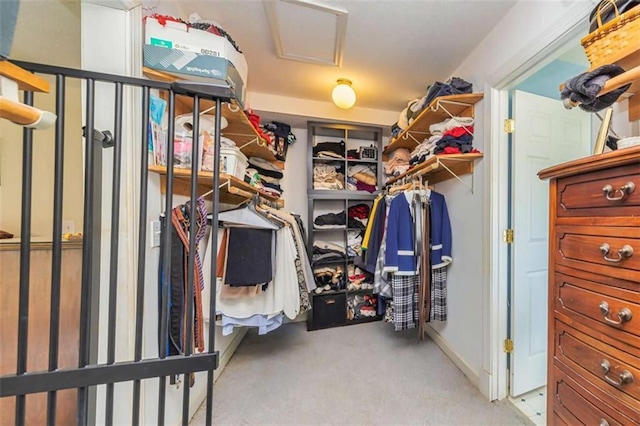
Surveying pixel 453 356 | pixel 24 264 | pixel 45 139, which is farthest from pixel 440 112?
pixel 45 139

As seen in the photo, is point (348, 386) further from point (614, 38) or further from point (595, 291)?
point (614, 38)

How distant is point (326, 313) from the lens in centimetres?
259

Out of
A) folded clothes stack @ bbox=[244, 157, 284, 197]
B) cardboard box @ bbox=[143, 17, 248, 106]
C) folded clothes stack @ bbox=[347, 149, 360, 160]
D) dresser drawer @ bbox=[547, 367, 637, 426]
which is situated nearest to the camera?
dresser drawer @ bbox=[547, 367, 637, 426]

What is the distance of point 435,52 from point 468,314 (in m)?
1.96

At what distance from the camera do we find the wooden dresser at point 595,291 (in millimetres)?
636

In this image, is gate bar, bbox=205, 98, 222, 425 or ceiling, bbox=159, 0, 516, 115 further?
ceiling, bbox=159, 0, 516, 115

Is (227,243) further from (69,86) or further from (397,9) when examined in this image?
(397,9)

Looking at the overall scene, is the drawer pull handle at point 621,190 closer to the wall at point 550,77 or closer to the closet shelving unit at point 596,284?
the closet shelving unit at point 596,284

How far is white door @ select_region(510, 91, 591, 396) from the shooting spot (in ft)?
5.20

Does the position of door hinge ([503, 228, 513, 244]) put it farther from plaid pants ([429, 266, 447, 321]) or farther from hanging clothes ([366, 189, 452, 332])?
plaid pants ([429, 266, 447, 321])

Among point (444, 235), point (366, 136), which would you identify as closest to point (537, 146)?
point (444, 235)

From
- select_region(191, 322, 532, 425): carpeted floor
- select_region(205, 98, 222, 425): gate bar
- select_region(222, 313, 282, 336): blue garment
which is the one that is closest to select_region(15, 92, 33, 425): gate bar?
select_region(205, 98, 222, 425): gate bar

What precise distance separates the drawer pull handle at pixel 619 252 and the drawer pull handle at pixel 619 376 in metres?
0.29

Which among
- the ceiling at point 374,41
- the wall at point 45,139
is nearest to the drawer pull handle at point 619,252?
the ceiling at point 374,41
